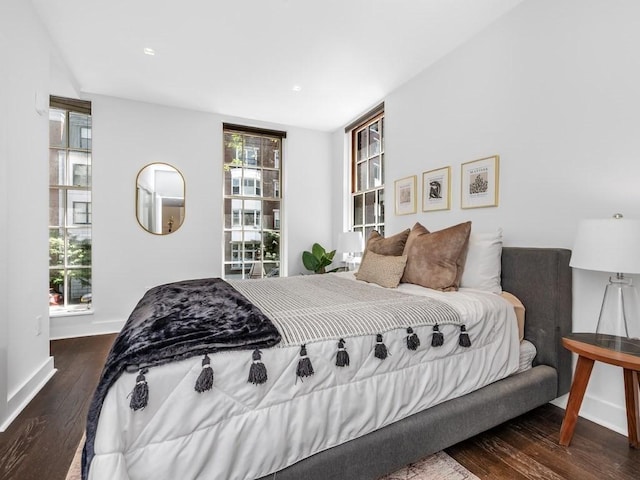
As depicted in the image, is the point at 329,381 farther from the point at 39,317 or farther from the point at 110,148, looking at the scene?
the point at 110,148

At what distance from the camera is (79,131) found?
3609 mm

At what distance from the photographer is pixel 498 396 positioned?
159cm

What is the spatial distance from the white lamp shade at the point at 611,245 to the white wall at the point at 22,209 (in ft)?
10.6

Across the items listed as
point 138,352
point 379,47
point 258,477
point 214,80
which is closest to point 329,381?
point 258,477

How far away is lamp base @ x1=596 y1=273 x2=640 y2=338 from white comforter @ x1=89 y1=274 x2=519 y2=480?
75 cm

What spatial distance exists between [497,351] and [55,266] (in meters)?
4.53

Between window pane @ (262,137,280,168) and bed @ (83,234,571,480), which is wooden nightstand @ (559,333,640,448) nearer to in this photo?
bed @ (83,234,571,480)

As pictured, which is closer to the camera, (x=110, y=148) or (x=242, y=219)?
(x=110, y=148)

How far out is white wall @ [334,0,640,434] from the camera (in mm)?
1718

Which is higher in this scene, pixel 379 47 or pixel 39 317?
pixel 379 47

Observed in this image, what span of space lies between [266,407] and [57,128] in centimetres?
423

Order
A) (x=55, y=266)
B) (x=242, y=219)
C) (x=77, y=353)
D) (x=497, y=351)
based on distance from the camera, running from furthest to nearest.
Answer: (x=242, y=219), (x=55, y=266), (x=77, y=353), (x=497, y=351)

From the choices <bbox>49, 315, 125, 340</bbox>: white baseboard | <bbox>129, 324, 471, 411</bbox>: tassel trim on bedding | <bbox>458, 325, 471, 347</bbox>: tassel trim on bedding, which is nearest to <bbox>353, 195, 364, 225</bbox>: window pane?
<bbox>458, 325, 471, 347</bbox>: tassel trim on bedding

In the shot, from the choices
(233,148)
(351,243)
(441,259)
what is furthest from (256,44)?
(441,259)
